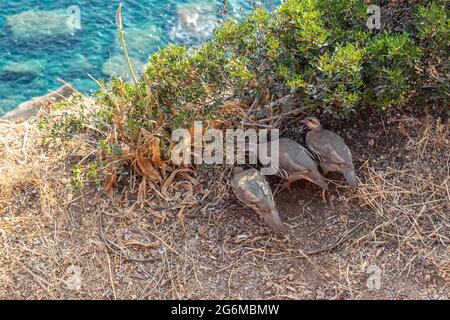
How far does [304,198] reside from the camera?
3920 mm

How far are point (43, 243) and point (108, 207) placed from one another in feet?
1.47

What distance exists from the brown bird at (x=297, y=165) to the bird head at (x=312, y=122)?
0.17m

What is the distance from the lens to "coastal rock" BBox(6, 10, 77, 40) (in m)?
6.93

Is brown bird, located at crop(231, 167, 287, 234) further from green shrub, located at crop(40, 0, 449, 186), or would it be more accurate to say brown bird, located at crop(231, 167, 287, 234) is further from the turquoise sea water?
the turquoise sea water

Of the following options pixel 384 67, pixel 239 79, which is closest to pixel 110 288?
pixel 239 79

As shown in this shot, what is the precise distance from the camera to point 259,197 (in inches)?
141

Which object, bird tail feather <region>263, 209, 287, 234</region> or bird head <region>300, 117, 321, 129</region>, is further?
bird head <region>300, 117, 321, 129</region>

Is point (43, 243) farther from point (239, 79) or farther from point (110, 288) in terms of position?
point (239, 79)

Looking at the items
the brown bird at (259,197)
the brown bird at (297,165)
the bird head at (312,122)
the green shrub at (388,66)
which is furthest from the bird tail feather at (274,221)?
the green shrub at (388,66)

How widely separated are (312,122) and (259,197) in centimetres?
63

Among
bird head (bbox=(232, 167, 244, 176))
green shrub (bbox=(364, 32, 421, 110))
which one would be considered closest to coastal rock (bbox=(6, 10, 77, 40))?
bird head (bbox=(232, 167, 244, 176))

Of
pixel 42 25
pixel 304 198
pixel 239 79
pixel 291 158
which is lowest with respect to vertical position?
pixel 42 25

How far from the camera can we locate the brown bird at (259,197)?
3.60 meters
